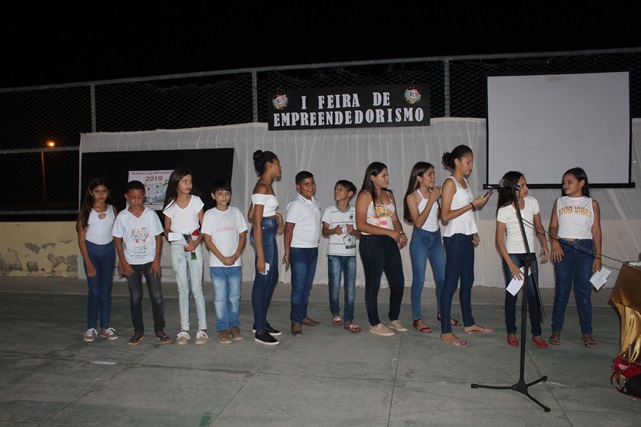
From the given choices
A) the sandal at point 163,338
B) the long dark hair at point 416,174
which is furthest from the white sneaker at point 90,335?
the long dark hair at point 416,174

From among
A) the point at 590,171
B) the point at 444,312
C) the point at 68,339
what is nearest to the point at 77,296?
the point at 68,339

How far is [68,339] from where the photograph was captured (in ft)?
19.3

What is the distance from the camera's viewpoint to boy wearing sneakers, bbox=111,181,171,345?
5.59 m

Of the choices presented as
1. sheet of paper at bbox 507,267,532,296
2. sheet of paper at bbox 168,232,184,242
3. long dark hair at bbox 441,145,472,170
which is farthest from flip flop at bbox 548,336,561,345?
sheet of paper at bbox 168,232,184,242

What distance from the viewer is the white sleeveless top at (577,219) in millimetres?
5355

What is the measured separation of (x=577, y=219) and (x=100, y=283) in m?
4.93

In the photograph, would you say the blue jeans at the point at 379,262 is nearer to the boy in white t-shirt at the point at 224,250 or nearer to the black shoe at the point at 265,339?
the black shoe at the point at 265,339

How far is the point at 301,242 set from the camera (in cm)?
574

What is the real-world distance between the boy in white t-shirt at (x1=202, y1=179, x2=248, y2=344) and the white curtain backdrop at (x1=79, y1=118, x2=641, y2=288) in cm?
296

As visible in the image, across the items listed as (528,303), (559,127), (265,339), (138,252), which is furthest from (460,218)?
(559,127)

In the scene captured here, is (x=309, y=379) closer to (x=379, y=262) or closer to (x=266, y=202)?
(x=379, y=262)

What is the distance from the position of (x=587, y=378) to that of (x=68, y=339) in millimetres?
5068

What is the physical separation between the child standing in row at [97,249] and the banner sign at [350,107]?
3.43 m

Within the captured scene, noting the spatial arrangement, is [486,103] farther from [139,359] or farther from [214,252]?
[139,359]
